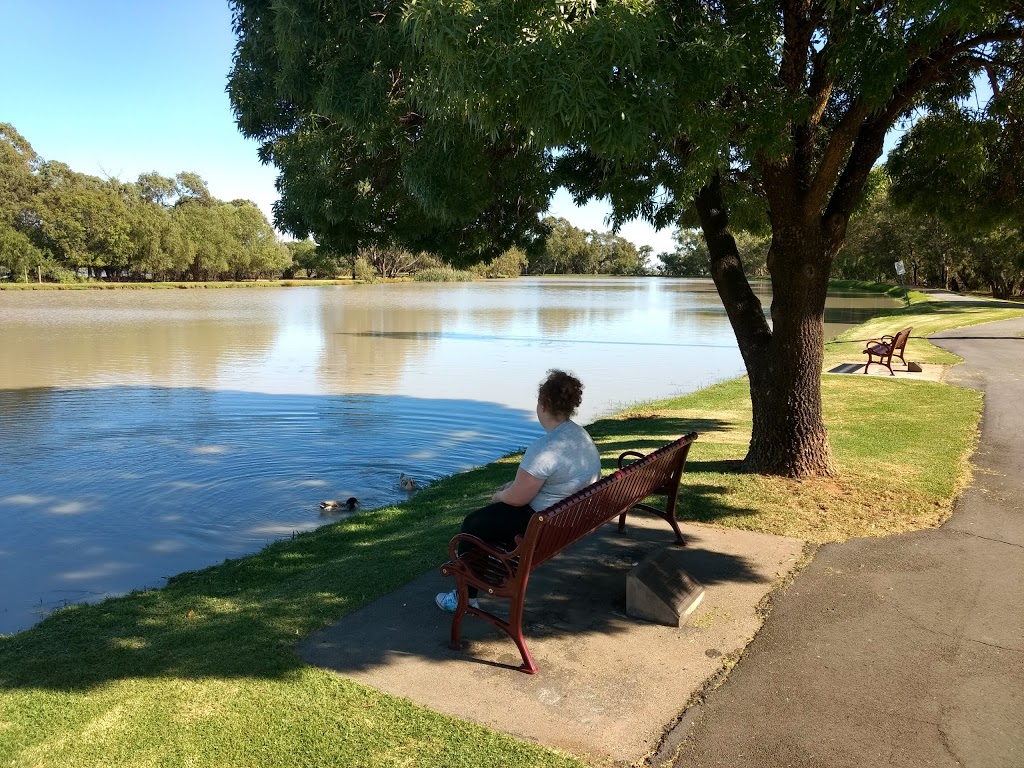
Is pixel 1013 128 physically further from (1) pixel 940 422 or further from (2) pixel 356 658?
(2) pixel 356 658

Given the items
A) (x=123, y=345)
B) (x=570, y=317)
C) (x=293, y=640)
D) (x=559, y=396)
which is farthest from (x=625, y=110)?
(x=570, y=317)

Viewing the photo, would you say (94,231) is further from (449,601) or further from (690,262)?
(690,262)

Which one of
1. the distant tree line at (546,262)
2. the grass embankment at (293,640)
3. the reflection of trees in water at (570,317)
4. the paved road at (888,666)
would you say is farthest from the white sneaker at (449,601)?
the distant tree line at (546,262)

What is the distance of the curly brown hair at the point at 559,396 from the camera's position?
429 cm

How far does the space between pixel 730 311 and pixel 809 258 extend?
3.36 feet

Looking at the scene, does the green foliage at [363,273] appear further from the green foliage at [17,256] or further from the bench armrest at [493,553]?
the bench armrest at [493,553]

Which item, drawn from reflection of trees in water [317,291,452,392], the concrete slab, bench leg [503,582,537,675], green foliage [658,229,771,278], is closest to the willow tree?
bench leg [503,582,537,675]

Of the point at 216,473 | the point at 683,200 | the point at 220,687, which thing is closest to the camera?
the point at 220,687

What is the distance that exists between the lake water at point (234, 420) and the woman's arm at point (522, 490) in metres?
3.91

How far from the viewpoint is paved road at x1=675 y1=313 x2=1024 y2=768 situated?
3168 mm

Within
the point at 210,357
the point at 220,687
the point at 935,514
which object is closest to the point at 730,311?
the point at 935,514

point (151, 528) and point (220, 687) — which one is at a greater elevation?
point (220, 687)

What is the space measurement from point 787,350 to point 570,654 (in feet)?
13.9

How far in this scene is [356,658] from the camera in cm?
388
